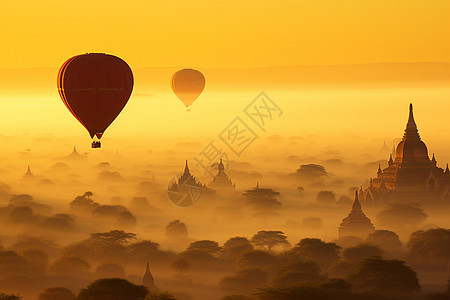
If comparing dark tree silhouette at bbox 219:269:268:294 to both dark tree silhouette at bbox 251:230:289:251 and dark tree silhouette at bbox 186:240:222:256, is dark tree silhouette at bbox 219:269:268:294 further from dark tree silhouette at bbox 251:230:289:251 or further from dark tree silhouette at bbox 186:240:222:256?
dark tree silhouette at bbox 251:230:289:251

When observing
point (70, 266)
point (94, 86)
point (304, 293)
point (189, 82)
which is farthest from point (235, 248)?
point (189, 82)

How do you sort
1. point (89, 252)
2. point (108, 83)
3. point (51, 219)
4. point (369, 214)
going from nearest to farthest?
point (108, 83) < point (89, 252) < point (369, 214) < point (51, 219)

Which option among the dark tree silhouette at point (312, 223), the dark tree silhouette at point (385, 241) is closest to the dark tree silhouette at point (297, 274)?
the dark tree silhouette at point (385, 241)

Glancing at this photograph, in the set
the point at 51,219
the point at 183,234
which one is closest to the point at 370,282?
the point at 183,234

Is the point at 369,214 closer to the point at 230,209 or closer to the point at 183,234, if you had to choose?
the point at 183,234

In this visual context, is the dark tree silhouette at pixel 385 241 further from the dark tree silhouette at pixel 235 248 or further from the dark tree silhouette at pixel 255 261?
the dark tree silhouette at pixel 255 261

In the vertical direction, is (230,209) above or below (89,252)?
above
